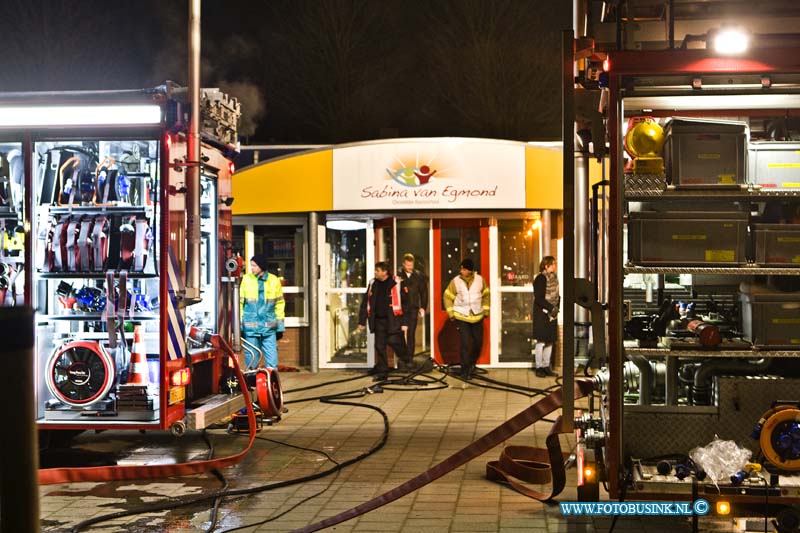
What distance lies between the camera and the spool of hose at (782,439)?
585 centimetres

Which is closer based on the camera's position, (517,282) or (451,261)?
(517,282)

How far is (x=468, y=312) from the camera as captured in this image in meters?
14.4

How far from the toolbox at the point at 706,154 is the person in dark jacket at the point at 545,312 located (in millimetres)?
8208

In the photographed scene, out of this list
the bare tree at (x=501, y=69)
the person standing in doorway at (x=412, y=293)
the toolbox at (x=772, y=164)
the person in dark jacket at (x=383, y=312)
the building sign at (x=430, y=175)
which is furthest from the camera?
the bare tree at (x=501, y=69)

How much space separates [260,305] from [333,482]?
17.0 feet

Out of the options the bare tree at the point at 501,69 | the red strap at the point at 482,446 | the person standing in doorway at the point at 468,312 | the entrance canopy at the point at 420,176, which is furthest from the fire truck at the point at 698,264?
the bare tree at the point at 501,69

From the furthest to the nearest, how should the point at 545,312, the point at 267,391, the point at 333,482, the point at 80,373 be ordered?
the point at 545,312 → the point at 267,391 → the point at 80,373 → the point at 333,482

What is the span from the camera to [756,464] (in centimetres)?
589

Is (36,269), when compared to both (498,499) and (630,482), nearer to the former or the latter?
(498,499)

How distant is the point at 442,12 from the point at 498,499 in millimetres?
25710

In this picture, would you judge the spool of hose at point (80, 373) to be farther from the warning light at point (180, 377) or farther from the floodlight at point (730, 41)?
the floodlight at point (730, 41)

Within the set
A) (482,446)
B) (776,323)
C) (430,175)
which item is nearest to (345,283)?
(430,175)

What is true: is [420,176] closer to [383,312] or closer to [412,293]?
[412,293]

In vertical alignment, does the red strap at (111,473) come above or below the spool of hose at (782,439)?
below
